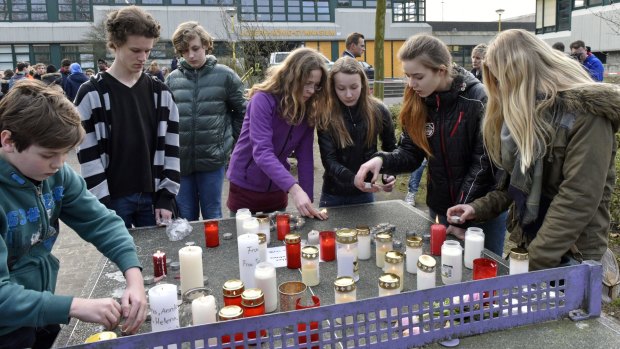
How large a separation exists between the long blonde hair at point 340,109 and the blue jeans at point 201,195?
1.29 meters

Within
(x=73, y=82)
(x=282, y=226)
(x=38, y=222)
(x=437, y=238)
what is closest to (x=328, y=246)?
(x=282, y=226)

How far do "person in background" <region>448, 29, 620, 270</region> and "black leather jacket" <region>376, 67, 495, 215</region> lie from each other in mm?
426

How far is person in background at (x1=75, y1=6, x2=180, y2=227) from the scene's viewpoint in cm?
282

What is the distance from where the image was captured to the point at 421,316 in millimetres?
1646

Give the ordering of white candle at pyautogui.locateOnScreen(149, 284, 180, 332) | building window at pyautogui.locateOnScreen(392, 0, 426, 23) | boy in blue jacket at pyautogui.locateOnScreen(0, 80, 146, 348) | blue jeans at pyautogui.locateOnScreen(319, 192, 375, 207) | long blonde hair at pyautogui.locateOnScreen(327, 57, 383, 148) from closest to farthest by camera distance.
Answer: boy in blue jacket at pyautogui.locateOnScreen(0, 80, 146, 348), white candle at pyautogui.locateOnScreen(149, 284, 180, 332), long blonde hair at pyautogui.locateOnScreen(327, 57, 383, 148), blue jeans at pyautogui.locateOnScreen(319, 192, 375, 207), building window at pyautogui.locateOnScreen(392, 0, 426, 23)

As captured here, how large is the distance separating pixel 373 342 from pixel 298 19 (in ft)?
105

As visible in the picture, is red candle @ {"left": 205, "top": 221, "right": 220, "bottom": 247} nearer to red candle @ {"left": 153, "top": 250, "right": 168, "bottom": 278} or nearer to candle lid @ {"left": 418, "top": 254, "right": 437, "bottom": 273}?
red candle @ {"left": 153, "top": 250, "right": 168, "bottom": 278}

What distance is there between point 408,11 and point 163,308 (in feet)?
116

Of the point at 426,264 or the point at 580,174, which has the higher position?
the point at 580,174

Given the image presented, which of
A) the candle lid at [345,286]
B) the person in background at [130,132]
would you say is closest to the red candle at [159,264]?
the person in background at [130,132]

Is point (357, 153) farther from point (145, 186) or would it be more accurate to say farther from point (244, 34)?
point (244, 34)

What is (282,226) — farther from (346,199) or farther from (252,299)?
(252,299)

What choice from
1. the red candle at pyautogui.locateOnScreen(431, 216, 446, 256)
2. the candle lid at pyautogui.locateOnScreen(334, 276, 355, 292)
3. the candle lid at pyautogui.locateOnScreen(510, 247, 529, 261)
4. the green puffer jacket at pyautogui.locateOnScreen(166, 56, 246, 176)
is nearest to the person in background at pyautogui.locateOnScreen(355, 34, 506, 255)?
the red candle at pyautogui.locateOnScreen(431, 216, 446, 256)

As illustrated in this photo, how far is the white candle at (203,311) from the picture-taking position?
1764mm
